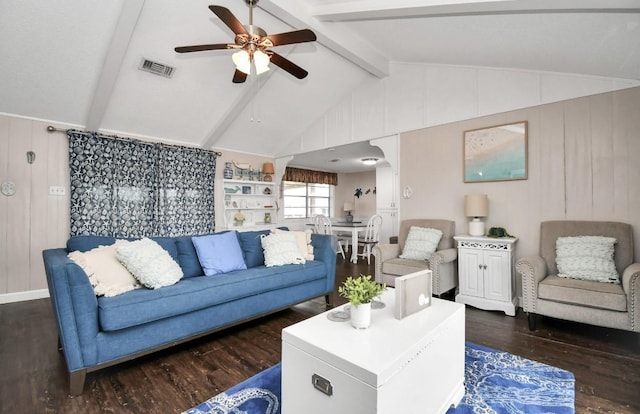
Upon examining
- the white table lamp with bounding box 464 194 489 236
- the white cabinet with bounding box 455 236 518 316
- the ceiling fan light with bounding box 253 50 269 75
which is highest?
the ceiling fan light with bounding box 253 50 269 75

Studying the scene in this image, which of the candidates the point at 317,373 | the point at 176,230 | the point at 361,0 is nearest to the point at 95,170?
the point at 176,230

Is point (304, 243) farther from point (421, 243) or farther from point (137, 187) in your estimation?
point (137, 187)

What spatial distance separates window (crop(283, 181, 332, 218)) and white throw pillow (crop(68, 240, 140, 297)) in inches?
231

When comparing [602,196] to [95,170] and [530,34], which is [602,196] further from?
[95,170]

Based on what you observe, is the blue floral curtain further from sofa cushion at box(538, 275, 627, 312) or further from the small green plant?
sofa cushion at box(538, 275, 627, 312)

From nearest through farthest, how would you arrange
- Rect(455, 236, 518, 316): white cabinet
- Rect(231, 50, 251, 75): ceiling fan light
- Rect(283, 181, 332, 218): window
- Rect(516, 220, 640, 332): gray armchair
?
Rect(516, 220, 640, 332): gray armchair < Rect(231, 50, 251, 75): ceiling fan light < Rect(455, 236, 518, 316): white cabinet < Rect(283, 181, 332, 218): window

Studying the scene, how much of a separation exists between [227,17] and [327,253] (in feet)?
7.81

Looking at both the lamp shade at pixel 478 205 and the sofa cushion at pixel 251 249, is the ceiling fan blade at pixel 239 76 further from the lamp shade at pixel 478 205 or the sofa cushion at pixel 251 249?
the lamp shade at pixel 478 205

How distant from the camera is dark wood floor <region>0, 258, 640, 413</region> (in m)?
1.73

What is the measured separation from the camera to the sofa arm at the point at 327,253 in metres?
3.40

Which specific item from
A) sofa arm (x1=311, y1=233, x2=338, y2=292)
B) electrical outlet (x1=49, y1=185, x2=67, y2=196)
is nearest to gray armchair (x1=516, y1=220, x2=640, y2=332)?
sofa arm (x1=311, y1=233, x2=338, y2=292)

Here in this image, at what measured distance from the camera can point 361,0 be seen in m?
2.89

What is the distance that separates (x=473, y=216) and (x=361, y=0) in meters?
2.59

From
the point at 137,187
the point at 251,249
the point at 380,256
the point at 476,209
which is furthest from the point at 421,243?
the point at 137,187
